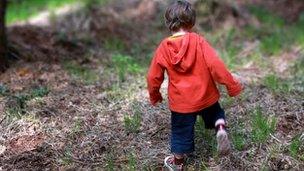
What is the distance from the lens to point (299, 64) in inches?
288

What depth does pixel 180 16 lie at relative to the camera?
4.52m

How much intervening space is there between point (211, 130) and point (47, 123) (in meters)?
1.51

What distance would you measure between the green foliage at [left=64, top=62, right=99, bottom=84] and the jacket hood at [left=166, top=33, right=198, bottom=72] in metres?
2.35

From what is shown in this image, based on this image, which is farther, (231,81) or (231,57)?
(231,57)

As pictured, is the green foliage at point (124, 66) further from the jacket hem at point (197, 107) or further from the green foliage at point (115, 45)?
the jacket hem at point (197, 107)

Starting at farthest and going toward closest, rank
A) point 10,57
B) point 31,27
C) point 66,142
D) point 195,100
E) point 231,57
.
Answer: point 31,27 → point 231,57 → point 10,57 → point 66,142 → point 195,100

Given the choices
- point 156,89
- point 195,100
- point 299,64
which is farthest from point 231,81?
point 299,64

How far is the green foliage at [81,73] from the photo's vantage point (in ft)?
22.4

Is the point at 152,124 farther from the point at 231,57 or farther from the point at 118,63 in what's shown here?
the point at 231,57

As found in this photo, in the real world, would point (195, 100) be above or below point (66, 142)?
above

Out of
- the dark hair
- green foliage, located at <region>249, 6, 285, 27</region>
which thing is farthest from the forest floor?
the dark hair

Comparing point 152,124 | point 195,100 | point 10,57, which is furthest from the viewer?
point 10,57

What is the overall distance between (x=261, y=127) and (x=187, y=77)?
3.25ft

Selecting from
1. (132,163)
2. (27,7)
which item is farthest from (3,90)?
(27,7)
